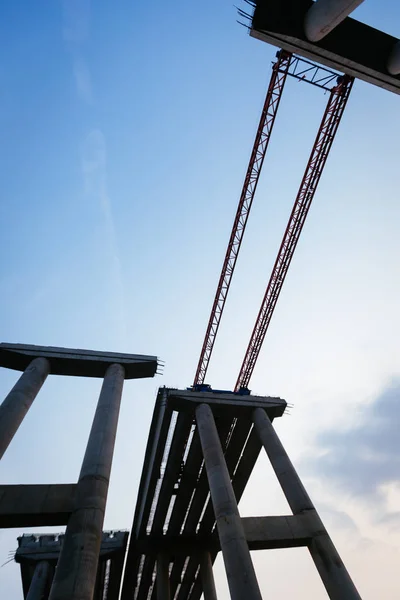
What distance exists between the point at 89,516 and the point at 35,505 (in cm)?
268

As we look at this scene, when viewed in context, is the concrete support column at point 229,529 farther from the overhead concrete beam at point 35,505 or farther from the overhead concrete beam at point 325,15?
the overhead concrete beam at point 325,15

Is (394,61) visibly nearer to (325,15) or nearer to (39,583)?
(325,15)

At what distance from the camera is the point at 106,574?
36.0 metres

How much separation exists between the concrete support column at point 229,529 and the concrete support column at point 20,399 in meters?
10.3

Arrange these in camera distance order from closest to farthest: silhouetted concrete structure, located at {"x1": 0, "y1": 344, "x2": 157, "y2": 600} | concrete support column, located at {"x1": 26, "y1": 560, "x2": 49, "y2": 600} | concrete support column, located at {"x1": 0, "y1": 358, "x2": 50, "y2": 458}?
1. silhouetted concrete structure, located at {"x1": 0, "y1": 344, "x2": 157, "y2": 600}
2. concrete support column, located at {"x1": 0, "y1": 358, "x2": 50, "y2": 458}
3. concrete support column, located at {"x1": 26, "y1": 560, "x2": 49, "y2": 600}

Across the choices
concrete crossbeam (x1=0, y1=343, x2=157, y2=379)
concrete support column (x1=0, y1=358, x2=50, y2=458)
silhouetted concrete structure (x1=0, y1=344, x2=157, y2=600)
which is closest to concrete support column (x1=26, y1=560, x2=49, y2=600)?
silhouetted concrete structure (x1=0, y1=344, x2=157, y2=600)

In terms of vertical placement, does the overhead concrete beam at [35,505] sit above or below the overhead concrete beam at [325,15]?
below

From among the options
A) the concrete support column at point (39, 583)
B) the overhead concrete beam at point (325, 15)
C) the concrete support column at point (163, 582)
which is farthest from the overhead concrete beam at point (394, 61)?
the concrete support column at point (39, 583)

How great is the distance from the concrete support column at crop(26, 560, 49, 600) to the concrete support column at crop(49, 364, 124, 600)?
22.9 meters

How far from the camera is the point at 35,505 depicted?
14039mm

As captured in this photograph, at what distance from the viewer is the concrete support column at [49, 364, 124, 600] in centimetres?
1106

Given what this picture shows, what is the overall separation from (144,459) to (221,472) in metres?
11.2

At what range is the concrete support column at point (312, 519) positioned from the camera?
15.7m

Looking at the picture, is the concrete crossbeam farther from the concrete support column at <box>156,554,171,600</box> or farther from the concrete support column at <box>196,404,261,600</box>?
the concrete support column at <box>156,554,171,600</box>
